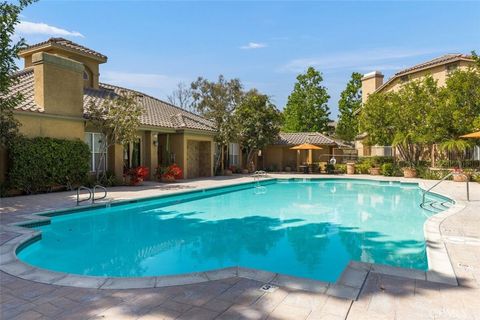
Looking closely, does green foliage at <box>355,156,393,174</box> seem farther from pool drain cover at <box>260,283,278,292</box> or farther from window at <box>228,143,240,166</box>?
pool drain cover at <box>260,283,278,292</box>

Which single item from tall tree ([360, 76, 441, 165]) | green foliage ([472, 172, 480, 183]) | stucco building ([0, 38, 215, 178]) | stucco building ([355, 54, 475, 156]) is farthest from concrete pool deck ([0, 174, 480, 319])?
stucco building ([355, 54, 475, 156])

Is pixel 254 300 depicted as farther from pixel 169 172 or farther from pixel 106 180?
pixel 169 172

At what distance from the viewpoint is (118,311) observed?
3.75 metres

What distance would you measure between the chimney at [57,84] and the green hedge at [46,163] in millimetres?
1574

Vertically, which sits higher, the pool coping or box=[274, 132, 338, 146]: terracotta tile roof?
box=[274, 132, 338, 146]: terracotta tile roof

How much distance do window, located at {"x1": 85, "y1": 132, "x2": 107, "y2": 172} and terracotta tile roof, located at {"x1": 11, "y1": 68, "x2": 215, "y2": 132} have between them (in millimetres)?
1806

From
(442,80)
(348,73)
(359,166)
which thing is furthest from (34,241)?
(348,73)

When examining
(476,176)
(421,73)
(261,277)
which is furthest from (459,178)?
(261,277)

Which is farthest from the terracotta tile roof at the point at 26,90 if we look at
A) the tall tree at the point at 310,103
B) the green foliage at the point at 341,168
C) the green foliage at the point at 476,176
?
the tall tree at the point at 310,103

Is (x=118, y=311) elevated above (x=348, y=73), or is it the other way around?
(x=348, y=73)

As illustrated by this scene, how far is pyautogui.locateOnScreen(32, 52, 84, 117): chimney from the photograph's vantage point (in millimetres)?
14438

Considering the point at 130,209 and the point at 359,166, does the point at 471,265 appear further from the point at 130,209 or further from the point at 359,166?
the point at 359,166

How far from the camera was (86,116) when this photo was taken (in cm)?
1612

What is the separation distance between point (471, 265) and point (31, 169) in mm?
14726
